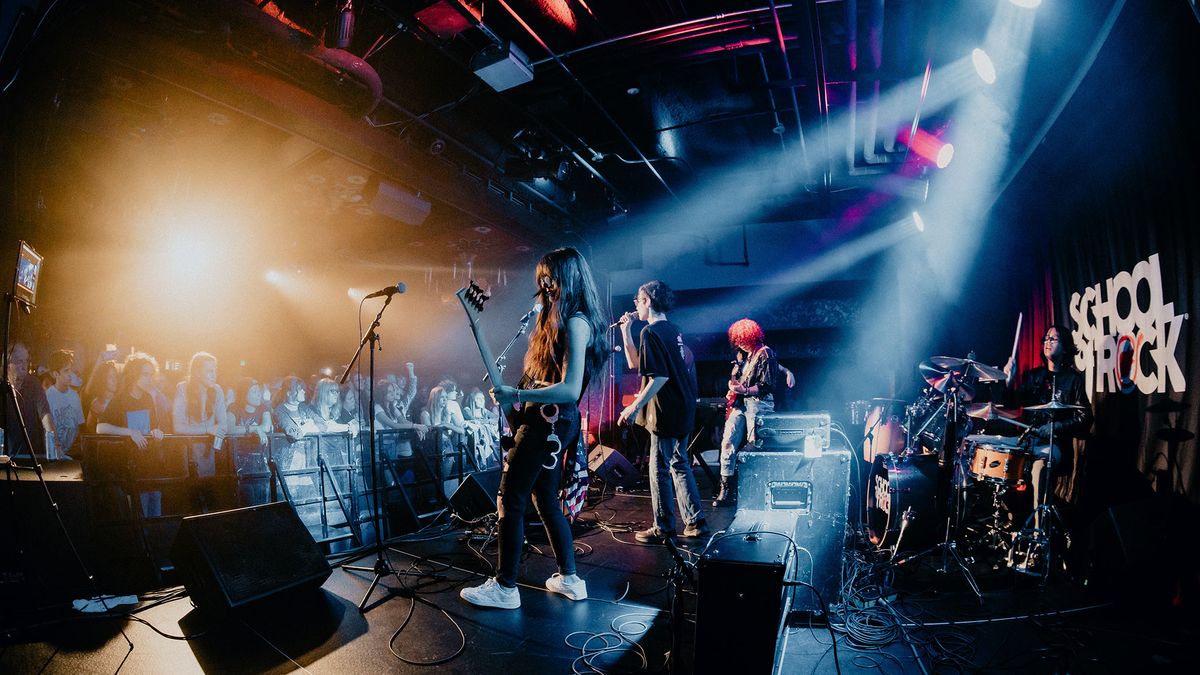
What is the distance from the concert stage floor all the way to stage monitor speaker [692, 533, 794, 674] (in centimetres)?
4

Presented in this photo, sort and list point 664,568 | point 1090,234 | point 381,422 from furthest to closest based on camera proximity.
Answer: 1. point 381,422
2. point 1090,234
3. point 664,568

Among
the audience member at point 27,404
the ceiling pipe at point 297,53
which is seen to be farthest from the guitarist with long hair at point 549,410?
the audience member at point 27,404

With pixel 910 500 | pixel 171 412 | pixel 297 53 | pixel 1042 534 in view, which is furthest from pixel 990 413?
pixel 171 412

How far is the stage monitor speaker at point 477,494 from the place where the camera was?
512 centimetres

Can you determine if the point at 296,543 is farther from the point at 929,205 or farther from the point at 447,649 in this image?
the point at 929,205

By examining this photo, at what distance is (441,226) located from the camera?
8.47 meters

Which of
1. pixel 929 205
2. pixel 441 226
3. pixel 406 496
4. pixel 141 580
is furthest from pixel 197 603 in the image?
pixel 929 205

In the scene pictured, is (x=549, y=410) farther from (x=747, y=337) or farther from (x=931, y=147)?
(x=931, y=147)

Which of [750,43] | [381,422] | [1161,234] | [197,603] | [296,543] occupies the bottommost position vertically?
[197,603]

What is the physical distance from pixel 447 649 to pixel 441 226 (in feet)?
22.1

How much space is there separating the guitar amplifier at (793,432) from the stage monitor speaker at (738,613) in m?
1.56

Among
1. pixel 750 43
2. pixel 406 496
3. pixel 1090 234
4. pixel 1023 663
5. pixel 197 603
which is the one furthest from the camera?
pixel 406 496

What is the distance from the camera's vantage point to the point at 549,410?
10.0ft

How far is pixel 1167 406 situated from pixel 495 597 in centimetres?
445
